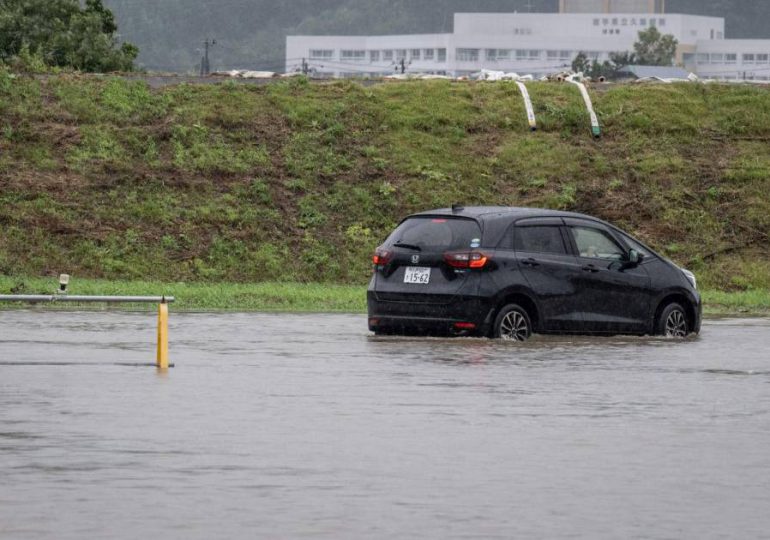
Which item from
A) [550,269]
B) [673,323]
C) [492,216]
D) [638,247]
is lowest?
[673,323]

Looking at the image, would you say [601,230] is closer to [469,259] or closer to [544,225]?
[544,225]

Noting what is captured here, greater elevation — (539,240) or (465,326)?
(539,240)

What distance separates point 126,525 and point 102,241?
2634cm

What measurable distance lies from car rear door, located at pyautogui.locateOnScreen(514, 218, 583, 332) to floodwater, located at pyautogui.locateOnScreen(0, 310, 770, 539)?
1.52 ft

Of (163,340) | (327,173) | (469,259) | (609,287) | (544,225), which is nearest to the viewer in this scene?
(163,340)

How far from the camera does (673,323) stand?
22.9 m

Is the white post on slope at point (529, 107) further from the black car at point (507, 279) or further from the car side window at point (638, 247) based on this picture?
the black car at point (507, 279)

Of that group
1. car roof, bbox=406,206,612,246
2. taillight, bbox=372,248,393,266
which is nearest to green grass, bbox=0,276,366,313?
taillight, bbox=372,248,393,266

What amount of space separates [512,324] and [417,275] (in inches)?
48.1

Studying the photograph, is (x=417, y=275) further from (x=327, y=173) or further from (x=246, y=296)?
(x=327, y=173)

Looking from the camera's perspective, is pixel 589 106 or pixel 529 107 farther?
pixel 589 106

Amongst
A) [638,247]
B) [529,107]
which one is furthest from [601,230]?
[529,107]

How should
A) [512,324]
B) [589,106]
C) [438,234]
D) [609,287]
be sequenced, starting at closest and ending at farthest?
1. [512,324]
2. [438,234]
3. [609,287]
4. [589,106]

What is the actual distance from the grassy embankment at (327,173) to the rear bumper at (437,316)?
29.8ft
